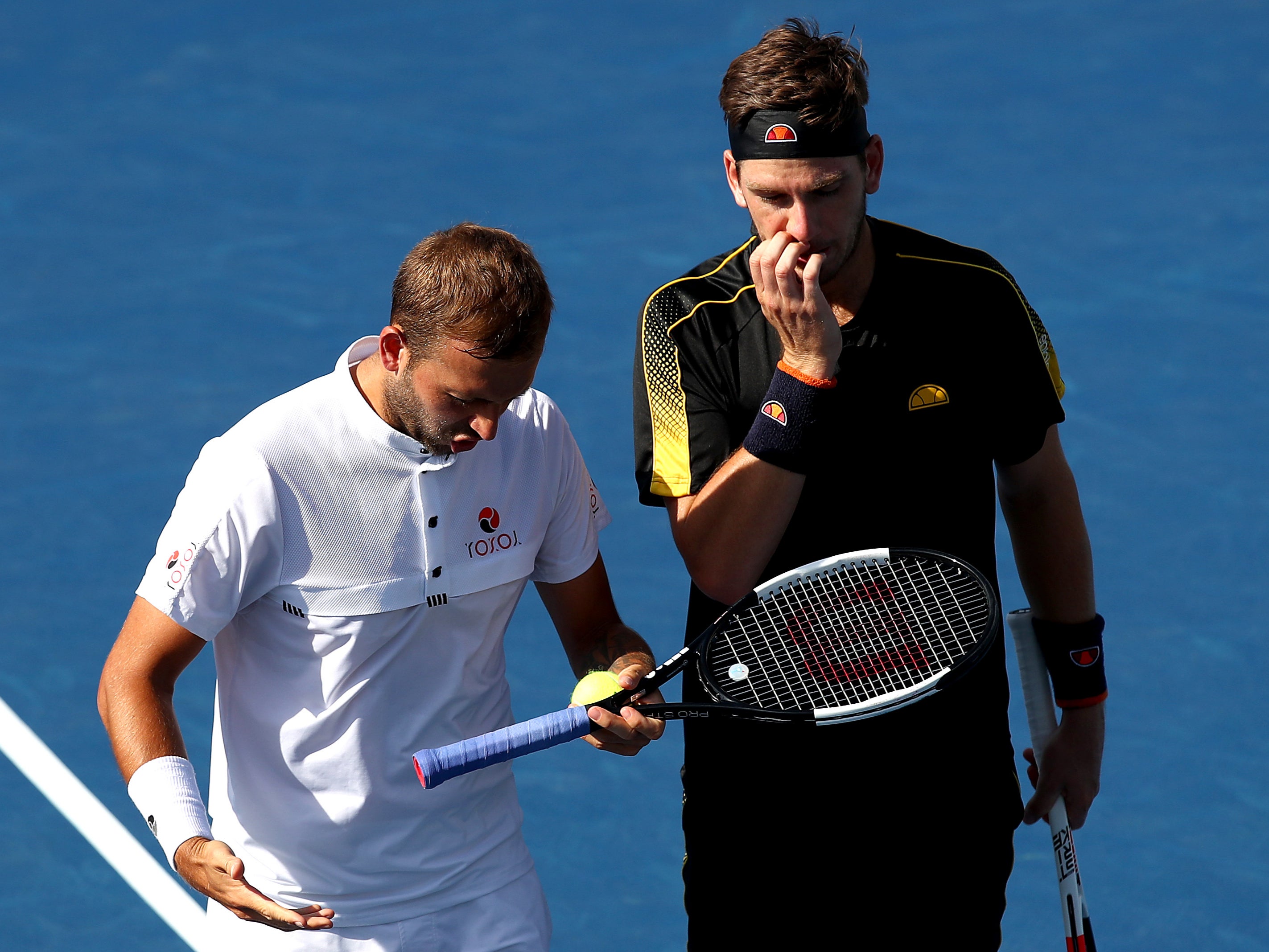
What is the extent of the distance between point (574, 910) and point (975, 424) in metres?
2.54

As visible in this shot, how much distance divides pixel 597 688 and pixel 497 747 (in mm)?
331

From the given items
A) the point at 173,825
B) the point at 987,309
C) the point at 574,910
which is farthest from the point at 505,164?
the point at 173,825

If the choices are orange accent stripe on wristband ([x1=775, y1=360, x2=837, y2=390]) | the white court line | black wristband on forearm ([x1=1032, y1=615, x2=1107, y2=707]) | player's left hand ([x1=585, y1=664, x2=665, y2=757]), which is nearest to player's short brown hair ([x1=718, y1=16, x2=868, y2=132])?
orange accent stripe on wristband ([x1=775, y1=360, x2=837, y2=390])

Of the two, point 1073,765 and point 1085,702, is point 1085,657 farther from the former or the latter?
point 1073,765

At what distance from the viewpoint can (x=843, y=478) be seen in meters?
3.61

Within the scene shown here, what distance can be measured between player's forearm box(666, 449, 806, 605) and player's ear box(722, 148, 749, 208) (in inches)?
22.8

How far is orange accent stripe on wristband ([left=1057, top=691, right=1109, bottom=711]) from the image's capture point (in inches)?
159

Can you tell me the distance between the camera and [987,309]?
367cm

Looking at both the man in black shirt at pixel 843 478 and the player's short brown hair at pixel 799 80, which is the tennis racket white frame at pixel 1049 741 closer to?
the man in black shirt at pixel 843 478

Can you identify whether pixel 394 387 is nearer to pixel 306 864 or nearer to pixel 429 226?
pixel 306 864

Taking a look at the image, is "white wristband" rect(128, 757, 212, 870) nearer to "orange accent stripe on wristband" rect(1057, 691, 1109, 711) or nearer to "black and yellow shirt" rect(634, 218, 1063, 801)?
"black and yellow shirt" rect(634, 218, 1063, 801)

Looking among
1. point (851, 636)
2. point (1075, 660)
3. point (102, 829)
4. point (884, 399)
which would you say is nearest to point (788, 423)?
point (884, 399)

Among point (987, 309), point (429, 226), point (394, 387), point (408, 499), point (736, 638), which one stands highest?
point (429, 226)

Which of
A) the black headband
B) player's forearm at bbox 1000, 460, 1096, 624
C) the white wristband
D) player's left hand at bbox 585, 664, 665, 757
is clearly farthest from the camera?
player's forearm at bbox 1000, 460, 1096, 624
